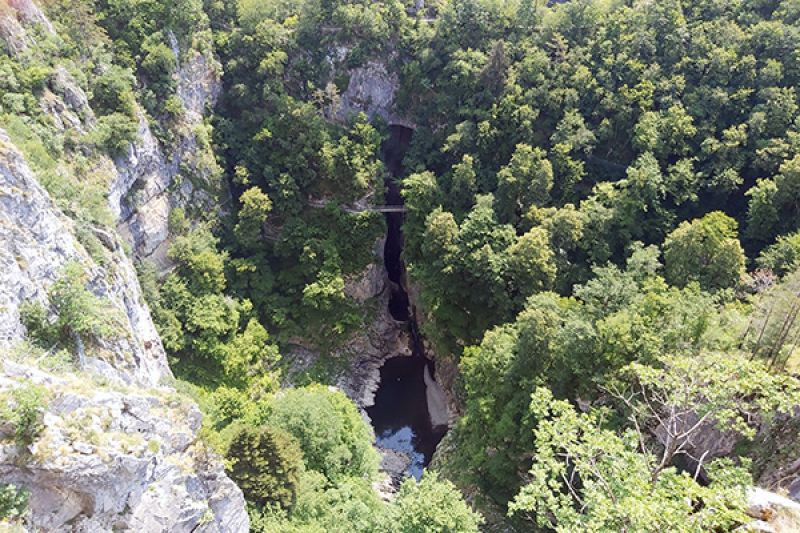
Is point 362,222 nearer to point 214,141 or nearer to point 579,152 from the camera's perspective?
point 214,141

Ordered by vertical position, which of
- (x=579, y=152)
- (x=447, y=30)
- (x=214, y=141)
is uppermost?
(x=447, y=30)

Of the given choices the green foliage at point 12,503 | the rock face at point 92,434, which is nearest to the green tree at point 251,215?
the rock face at point 92,434

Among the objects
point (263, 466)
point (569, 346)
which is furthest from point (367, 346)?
point (569, 346)

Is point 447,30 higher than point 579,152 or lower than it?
higher

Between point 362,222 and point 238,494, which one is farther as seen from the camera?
point 362,222

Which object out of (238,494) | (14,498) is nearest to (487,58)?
(238,494)

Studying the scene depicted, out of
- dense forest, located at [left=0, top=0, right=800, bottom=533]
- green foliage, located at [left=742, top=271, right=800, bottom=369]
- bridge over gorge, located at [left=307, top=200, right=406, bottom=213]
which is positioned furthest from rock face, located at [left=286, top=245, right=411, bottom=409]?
green foliage, located at [left=742, top=271, right=800, bottom=369]
